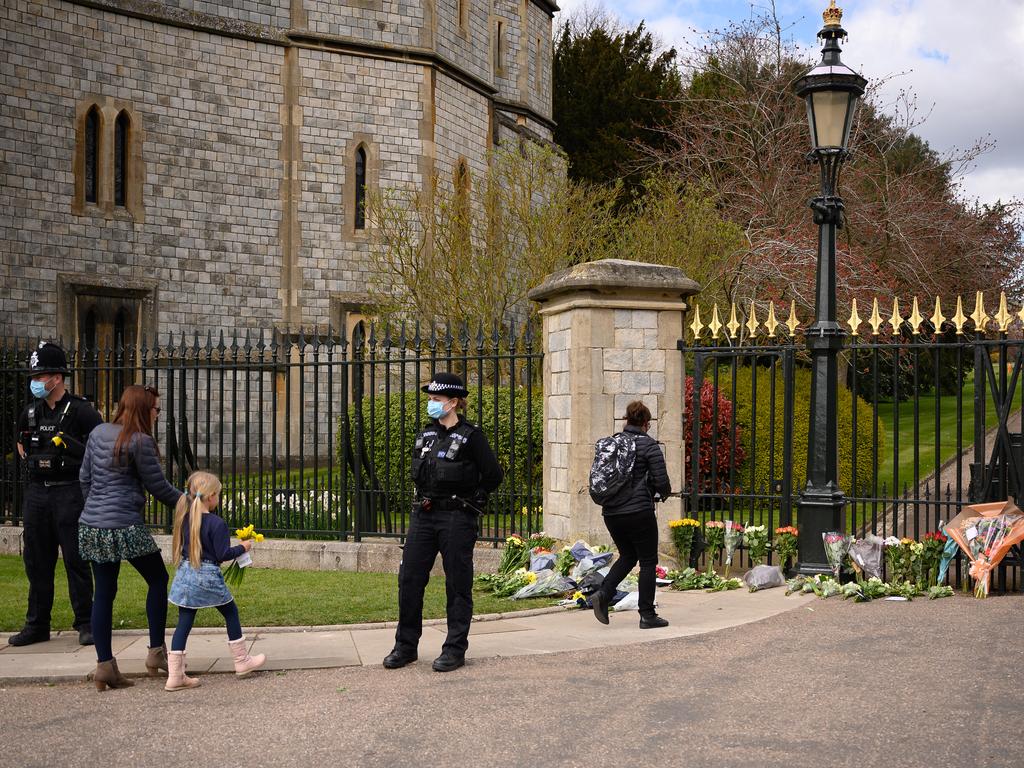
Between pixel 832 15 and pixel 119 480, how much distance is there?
248 inches

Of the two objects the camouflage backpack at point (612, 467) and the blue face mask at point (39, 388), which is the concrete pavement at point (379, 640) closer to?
the camouflage backpack at point (612, 467)

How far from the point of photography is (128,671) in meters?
6.29

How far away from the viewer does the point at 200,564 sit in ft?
20.0

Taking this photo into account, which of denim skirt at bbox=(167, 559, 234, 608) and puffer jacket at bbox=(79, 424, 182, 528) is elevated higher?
puffer jacket at bbox=(79, 424, 182, 528)

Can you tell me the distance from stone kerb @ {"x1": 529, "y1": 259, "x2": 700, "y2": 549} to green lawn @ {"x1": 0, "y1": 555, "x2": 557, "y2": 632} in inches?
47.5

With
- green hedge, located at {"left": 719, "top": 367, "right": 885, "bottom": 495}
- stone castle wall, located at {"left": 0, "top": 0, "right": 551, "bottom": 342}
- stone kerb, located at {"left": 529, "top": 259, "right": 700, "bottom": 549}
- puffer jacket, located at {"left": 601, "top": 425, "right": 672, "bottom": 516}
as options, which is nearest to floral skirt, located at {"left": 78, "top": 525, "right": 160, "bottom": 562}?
puffer jacket, located at {"left": 601, "top": 425, "right": 672, "bottom": 516}

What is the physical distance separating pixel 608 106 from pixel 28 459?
31.3 m

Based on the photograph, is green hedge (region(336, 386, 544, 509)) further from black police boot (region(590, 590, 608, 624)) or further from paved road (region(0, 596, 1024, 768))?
paved road (region(0, 596, 1024, 768))

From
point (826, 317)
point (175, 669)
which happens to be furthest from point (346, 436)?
point (175, 669)

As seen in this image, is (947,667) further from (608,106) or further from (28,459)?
(608,106)

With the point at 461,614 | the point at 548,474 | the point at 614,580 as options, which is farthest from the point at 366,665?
the point at 548,474

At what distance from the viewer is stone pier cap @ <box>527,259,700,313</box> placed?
31.1ft

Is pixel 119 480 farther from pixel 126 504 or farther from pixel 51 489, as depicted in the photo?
pixel 51 489

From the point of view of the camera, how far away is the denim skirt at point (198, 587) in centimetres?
605
